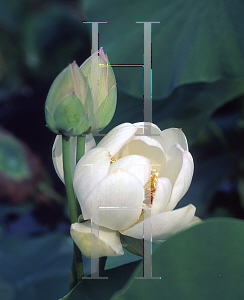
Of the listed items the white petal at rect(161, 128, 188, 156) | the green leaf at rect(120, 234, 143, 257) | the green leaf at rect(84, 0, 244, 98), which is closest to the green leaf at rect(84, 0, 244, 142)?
the green leaf at rect(84, 0, 244, 98)

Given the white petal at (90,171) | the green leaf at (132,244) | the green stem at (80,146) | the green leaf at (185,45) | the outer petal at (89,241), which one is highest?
the green leaf at (185,45)

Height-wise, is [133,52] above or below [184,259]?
above

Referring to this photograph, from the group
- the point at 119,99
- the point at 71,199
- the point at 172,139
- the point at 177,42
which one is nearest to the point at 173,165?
the point at 172,139

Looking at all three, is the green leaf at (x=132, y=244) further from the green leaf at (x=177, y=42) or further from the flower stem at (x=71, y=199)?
the green leaf at (x=177, y=42)

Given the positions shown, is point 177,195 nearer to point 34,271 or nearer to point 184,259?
point 184,259

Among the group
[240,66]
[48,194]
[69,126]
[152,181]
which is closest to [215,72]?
[240,66]

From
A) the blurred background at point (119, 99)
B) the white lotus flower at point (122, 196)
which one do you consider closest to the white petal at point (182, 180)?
Result: the white lotus flower at point (122, 196)

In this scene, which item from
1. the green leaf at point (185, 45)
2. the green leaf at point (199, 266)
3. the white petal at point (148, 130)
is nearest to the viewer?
the green leaf at point (199, 266)

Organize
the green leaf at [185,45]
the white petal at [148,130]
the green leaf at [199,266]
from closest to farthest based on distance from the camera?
the green leaf at [199,266] < the white petal at [148,130] < the green leaf at [185,45]
